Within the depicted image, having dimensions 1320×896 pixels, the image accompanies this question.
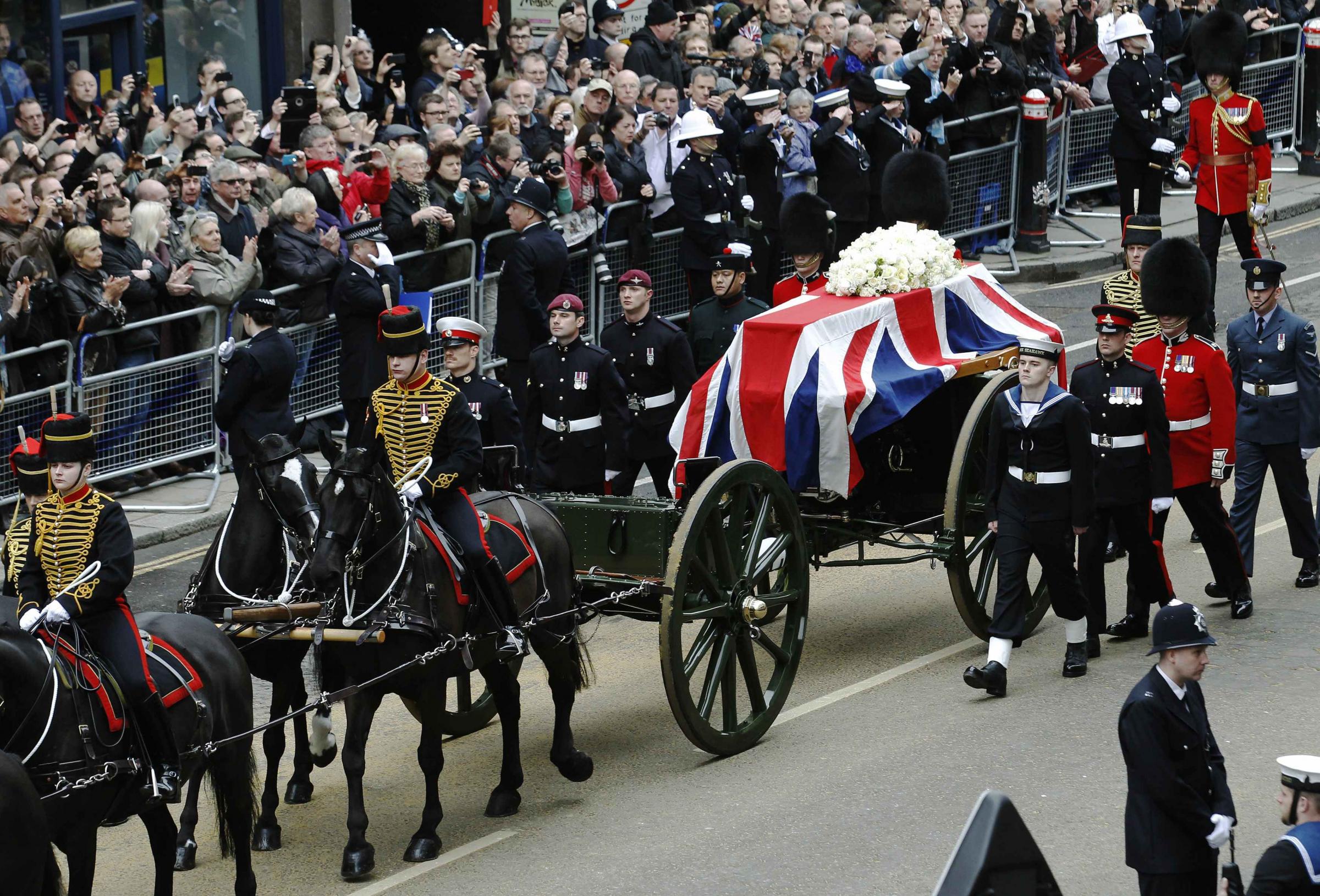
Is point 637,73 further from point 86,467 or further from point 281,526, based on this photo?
point 86,467

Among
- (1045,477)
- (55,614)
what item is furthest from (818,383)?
(55,614)

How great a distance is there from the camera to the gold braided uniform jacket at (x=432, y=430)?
9148mm

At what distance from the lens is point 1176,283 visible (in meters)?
11.4

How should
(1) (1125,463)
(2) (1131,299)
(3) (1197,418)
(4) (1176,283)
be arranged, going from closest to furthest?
(1) (1125,463), (3) (1197,418), (4) (1176,283), (2) (1131,299)

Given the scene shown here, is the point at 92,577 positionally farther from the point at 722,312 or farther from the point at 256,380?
the point at 722,312

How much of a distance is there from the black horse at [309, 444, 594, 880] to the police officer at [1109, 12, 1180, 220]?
11629mm

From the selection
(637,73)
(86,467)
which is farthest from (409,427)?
(637,73)

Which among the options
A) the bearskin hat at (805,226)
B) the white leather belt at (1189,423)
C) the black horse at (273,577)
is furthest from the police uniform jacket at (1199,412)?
the black horse at (273,577)

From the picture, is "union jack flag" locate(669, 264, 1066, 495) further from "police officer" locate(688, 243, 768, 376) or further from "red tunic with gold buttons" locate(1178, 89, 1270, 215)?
"red tunic with gold buttons" locate(1178, 89, 1270, 215)

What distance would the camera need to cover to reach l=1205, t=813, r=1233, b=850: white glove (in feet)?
22.1

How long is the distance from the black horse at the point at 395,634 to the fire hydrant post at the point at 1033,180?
11.8 meters

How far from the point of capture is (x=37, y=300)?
496 inches

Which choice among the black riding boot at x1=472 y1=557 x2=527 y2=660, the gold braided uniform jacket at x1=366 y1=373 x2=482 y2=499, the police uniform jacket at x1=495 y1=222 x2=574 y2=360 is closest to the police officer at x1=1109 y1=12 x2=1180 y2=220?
the police uniform jacket at x1=495 y1=222 x2=574 y2=360

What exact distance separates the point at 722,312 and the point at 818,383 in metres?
2.50
